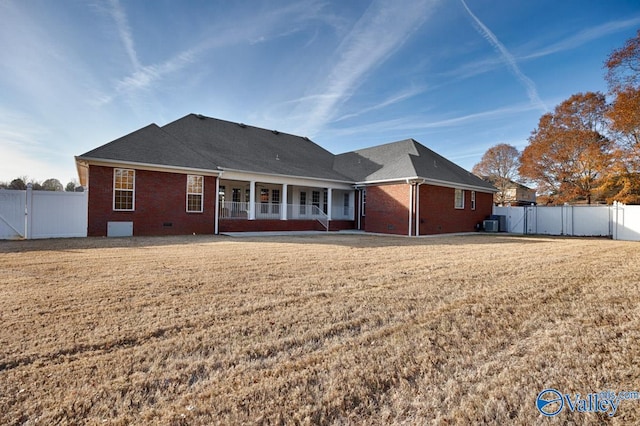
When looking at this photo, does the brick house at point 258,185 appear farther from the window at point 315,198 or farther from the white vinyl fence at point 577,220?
the white vinyl fence at point 577,220

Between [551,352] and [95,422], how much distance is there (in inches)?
152

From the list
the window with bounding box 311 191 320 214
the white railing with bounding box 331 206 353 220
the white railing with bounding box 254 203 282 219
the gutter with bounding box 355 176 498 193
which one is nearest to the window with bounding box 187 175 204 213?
the white railing with bounding box 254 203 282 219

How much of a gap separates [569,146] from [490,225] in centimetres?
→ 888

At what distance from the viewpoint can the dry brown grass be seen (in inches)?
83.1

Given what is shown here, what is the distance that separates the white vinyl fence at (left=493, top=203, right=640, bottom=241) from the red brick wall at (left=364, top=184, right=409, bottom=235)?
34.9ft

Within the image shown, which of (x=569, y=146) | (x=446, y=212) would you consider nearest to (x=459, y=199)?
(x=446, y=212)

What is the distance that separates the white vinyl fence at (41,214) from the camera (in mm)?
11625

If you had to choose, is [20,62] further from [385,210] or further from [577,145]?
[577,145]

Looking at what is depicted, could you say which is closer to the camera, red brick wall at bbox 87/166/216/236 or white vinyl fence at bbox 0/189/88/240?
white vinyl fence at bbox 0/189/88/240

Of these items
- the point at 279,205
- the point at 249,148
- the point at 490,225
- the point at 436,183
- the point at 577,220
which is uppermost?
the point at 249,148

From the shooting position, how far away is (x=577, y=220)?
19.8 m

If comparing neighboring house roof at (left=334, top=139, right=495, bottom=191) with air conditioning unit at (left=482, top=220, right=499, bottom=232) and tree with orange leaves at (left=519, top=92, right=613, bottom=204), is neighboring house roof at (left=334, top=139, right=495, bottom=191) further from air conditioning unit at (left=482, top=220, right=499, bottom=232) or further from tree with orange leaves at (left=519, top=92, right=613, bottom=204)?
tree with orange leaves at (left=519, top=92, right=613, bottom=204)

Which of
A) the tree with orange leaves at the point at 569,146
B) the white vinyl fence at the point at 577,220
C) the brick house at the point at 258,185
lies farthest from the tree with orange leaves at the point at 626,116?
the brick house at the point at 258,185

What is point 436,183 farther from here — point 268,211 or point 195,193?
point 195,193
